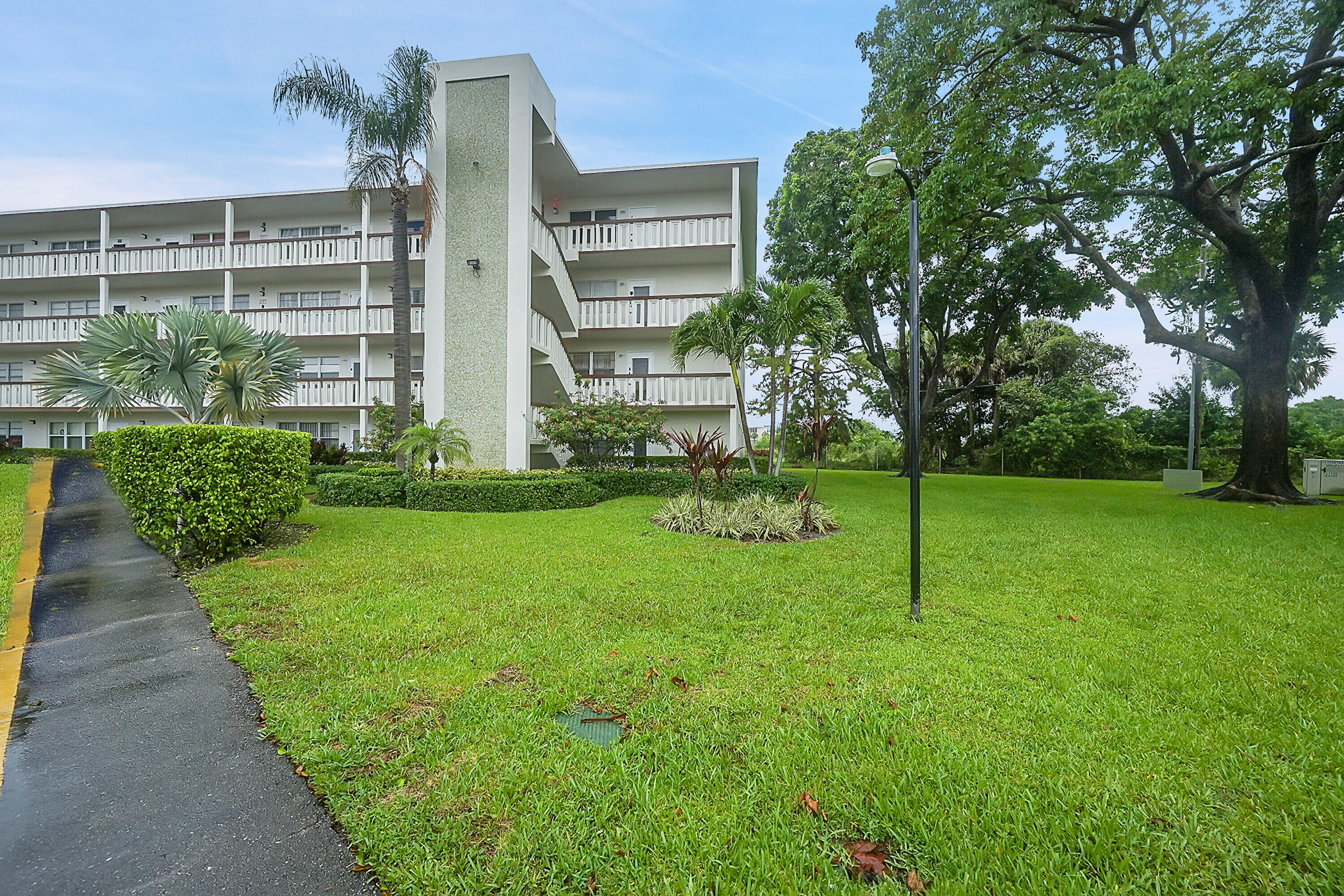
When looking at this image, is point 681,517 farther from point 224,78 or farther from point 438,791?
point 224,78

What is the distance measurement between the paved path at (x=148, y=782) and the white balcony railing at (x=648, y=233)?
15.4 m

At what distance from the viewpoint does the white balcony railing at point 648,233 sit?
56.2 feet

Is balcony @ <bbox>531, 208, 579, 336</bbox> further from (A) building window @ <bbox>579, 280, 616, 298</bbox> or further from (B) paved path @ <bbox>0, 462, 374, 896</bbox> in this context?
(B) paved path @ <bbox>0, 462, 374, 896</bbox>

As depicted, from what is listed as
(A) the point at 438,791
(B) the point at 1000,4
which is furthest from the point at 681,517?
(B) the point at 1000,4

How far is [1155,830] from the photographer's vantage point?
213 centimetres

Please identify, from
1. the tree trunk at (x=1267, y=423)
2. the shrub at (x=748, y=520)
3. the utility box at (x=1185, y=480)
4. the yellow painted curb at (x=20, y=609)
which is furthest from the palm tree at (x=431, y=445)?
the utility box at (x=1185, y=480)

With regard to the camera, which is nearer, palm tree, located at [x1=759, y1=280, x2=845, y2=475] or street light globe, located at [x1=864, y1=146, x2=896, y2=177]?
street light globe, located at [x1=864, y1=146, x2=896, y2=177]

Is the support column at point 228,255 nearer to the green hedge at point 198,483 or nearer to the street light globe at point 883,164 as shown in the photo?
the green hedge at point 198,483

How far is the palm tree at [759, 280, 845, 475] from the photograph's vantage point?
40.9 ft

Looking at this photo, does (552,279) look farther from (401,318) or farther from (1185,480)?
(1185,480)

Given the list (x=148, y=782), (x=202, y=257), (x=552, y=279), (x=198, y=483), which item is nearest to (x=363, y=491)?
(x=198, y=483)

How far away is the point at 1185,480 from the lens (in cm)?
1742

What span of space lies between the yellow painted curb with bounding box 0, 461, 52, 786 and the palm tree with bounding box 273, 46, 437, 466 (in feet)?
19.4

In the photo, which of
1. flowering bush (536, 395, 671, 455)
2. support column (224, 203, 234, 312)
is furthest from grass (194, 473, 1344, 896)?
support column (224, 203, 234, 312)
